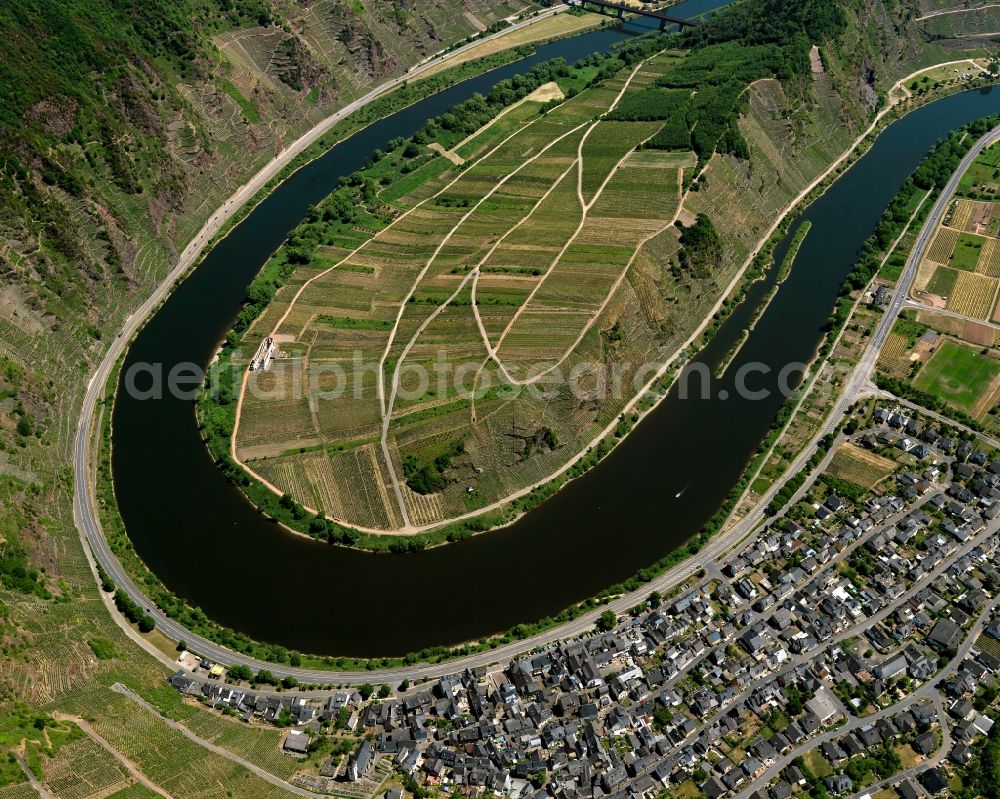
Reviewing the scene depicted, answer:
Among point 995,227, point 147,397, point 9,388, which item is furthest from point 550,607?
point 995,227

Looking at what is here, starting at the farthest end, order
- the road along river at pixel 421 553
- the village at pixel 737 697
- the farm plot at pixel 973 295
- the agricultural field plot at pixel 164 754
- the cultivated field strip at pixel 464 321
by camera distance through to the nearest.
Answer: the farm plot at pixel 973 295, the cultivated field strip at pixel 464 321, the road along river at pixel 421 553, the village at pixel 737 697, the agricultural field plot at pixel 164 754

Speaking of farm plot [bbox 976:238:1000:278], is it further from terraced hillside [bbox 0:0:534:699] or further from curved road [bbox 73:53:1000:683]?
terraced hillside [bbox 0:0:534:699]

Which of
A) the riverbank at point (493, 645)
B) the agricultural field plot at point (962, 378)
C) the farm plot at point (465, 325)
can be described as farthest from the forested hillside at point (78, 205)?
the agricultural field plot at point (962, 378)

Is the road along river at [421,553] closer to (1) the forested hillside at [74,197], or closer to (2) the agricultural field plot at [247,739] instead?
(1) the forested hillside at [74,197]

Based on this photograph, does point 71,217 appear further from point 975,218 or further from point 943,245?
point 975,218

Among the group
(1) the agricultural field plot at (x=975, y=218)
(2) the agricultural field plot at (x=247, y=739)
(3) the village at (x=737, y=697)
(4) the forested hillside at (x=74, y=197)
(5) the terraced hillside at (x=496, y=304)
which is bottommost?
(3) the village at (x=737, y=697)

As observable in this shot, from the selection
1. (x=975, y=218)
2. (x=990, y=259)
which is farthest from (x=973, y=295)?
(x=975, y=218)
